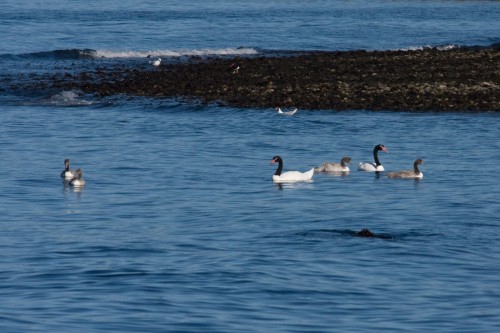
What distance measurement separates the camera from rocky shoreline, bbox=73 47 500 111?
140 ft

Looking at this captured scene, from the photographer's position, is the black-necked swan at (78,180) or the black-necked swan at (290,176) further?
the black-necked swan at (290,176)

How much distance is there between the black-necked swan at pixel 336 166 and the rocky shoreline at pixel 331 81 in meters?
9.63

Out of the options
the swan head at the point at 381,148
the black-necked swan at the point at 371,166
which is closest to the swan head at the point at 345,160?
the black-necked swan at the point at 371,166

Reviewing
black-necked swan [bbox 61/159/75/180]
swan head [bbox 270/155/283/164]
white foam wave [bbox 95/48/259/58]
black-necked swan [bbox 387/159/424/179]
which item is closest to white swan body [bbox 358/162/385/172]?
black-necked swan [bbox 387/159/424/179]

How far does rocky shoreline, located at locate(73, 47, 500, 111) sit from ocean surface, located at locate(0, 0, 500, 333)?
50.0 inches

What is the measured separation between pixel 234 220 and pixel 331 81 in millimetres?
20729

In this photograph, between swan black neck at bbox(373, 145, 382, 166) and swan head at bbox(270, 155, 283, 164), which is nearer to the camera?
swan head at bbox(270, 155, 283, 164)

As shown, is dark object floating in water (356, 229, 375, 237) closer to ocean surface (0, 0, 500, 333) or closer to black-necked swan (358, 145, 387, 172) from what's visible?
ocean surface (0, 0, 500, 333)

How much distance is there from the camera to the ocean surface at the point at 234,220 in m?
18.9

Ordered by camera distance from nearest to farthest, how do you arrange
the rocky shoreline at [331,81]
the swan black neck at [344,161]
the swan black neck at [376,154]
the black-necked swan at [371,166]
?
the swan black neck at [344,161] < the black-necked swan at [371,166] < the swan black neck at [376,154] < the rocky shoreline at [331,81]

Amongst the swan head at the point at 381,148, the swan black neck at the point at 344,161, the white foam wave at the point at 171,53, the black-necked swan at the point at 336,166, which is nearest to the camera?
the black-necked swan at the point at 336,166

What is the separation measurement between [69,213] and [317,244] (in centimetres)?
660

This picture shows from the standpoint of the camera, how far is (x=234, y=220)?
86.1 feet

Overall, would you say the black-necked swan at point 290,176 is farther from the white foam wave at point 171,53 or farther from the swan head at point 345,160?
the white foam wave at point 171,53
